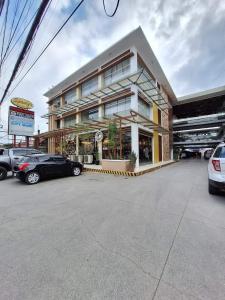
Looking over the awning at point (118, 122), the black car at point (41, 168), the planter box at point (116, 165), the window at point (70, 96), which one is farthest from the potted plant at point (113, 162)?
the window at point (70, 96)

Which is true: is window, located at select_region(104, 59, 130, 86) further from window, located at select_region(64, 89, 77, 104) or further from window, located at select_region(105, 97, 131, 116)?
window, located at select_region(64, 89, 77, 104)

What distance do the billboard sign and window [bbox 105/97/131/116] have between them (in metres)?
8.70

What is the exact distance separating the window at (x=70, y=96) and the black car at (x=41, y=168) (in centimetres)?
1310

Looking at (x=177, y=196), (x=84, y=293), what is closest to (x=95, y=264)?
(x=84, y=293)

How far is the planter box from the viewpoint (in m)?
10.3

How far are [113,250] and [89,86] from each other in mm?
18243

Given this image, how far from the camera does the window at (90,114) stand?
55.2 ft

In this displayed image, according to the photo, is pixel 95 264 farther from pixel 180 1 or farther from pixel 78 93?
pixel 78 93

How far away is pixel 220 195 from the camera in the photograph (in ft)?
17.1

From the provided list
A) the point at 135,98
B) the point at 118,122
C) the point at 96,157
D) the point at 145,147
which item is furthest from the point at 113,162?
the point at 135,98

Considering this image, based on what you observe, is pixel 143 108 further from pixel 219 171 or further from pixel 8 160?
pixel 8 160

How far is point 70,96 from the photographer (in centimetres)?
2075

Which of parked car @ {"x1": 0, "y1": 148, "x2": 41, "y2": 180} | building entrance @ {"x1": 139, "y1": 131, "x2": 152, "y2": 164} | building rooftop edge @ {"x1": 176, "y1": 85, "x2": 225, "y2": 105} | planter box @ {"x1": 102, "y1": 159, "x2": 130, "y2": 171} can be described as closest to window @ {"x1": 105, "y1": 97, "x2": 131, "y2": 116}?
building entrance @ {"x1": 139, "y1": 131, "x2": 152, "y2": 164}

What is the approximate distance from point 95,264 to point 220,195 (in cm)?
511
